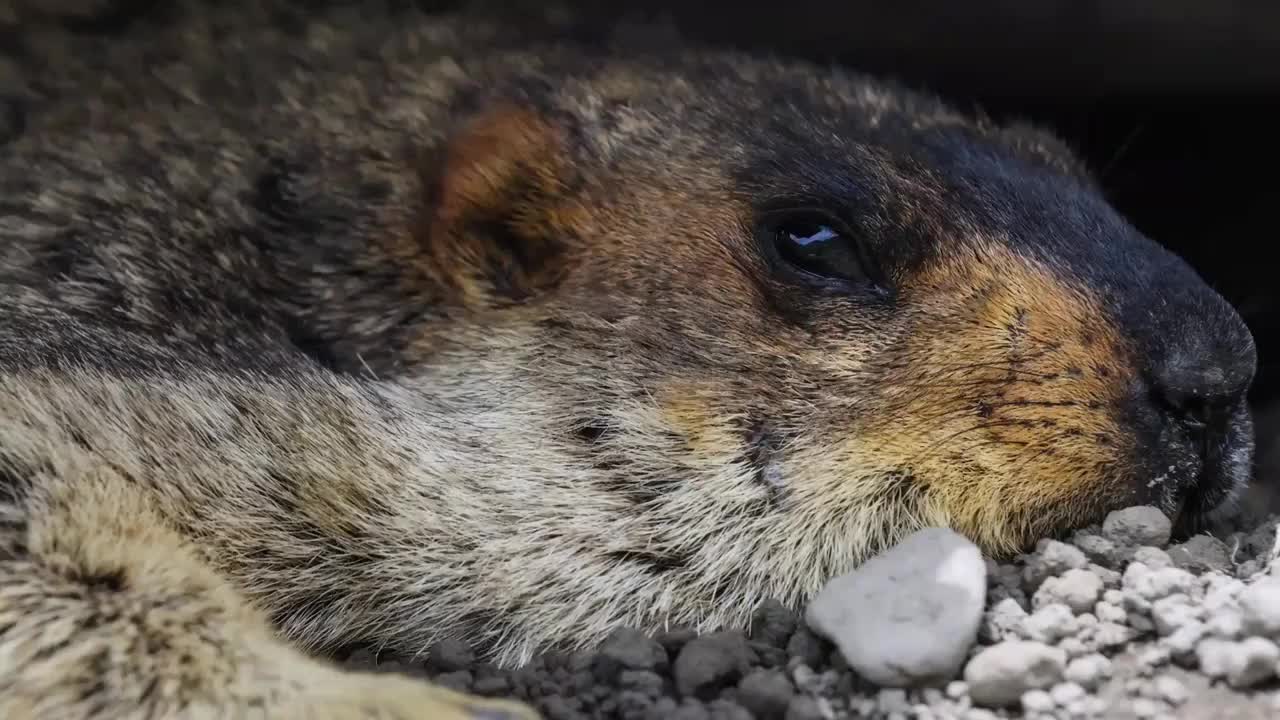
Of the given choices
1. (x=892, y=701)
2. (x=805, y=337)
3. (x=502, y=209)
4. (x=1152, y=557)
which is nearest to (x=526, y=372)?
(x=502, y=209)

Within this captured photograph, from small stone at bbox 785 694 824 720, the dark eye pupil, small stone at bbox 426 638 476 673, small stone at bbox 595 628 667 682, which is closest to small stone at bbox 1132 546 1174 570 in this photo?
small stone at bbox 785 694 824 720

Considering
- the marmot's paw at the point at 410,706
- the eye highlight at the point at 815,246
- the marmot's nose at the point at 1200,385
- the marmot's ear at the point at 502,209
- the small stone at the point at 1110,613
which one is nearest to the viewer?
the marmot's paw at the point at 410,706

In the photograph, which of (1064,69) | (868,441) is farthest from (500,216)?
(1064,69)

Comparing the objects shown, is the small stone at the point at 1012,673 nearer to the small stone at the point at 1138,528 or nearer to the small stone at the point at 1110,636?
the small stone at the point at 1110,636

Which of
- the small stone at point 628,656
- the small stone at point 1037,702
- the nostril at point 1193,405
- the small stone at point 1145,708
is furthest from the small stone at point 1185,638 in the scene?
the small stone at point 628,656

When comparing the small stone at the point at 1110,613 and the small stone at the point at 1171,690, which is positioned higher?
the small stone at the point at 1171,690

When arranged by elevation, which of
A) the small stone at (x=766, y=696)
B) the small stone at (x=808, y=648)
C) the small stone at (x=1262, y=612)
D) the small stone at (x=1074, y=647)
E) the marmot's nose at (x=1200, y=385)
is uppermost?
the marmot's nose at (x=1200, y=385)

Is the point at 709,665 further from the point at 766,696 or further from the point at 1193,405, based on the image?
the point at 1193,405
